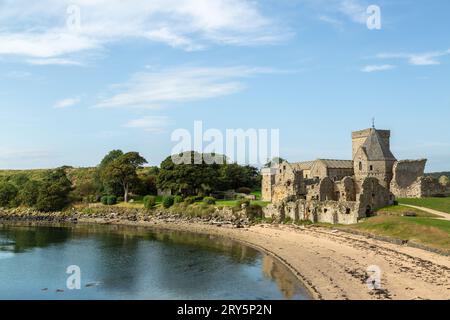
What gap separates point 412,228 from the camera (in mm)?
40719

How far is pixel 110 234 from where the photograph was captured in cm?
6250

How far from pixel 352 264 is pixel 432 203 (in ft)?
75.4

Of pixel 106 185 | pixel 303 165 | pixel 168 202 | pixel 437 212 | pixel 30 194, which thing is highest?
pixel 303 165

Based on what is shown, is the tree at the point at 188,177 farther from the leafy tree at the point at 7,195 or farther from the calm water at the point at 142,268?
the leafy tree at the point at 7,195

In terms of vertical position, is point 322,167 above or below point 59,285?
above

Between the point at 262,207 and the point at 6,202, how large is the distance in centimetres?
→ 5615

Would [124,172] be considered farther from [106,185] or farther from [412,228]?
[412,228]

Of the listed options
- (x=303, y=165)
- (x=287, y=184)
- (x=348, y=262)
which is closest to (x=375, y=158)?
(x=287, y=184)

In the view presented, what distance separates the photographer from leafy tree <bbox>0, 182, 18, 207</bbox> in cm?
9269

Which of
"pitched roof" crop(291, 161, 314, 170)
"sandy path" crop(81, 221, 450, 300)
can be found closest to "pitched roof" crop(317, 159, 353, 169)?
"pitched roof" crop(291, 161, 314, 170)

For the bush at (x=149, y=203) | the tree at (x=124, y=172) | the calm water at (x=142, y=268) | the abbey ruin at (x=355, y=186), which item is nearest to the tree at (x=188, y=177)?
the bush at (x=149, y=203)

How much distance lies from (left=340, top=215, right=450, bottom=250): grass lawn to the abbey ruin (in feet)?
12.8
